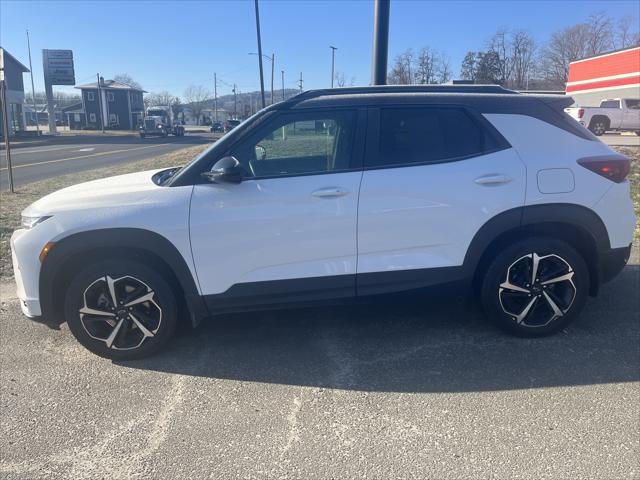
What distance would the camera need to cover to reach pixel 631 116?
2664 cm

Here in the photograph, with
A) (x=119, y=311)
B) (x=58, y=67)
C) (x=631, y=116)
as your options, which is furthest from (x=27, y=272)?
(x=58, y=67)

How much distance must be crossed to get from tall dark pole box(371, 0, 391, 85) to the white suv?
11.7 feet

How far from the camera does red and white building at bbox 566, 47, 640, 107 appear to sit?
3709cm

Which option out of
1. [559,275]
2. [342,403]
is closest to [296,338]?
[342,403]

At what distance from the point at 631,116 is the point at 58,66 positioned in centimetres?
6413

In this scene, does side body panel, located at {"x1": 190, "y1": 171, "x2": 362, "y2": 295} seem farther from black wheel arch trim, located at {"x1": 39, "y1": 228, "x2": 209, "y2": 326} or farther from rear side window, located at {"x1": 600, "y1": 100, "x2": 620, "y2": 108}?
rear side window, located at {"x1": 600, "y1": 100, "x2": 620, "y2": 108}

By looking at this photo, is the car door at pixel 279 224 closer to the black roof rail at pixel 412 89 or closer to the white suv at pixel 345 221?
the white suv at pixel 345 221

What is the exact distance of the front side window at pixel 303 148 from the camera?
12.2ft

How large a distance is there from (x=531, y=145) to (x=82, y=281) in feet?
11.0

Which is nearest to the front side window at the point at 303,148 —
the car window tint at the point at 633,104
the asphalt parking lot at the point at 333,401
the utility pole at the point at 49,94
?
the asphalt parking lot at the point at 333,401

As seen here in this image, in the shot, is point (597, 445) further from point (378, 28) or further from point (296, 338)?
point (378, 28)

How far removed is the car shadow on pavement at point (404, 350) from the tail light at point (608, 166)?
4.04 ft

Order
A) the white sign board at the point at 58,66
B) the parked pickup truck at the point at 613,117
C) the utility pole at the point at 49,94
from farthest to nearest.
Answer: the white sign board at the point at 58,66 → the utility pole at the point at 49,94 → the parked pickup truck at the point at 613,117

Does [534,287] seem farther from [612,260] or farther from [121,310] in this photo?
[121,310]
